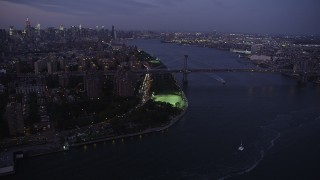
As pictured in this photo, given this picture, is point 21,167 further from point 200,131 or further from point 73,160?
point 200,131

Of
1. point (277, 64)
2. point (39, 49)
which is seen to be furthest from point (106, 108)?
point (39, 49)

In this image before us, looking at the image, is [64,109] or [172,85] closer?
[64,109]

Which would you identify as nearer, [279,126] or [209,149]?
[209,149]

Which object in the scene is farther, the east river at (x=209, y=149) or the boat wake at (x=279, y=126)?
the boat wake at (x=279, y=126)

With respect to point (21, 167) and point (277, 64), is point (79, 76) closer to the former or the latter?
point (21, 167)

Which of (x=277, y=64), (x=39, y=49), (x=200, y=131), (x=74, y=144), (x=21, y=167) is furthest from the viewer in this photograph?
(x=39, y=49)

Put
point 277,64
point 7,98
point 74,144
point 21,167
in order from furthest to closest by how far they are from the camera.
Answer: point 277,64
point 7,98
point 74,144
point 21,167

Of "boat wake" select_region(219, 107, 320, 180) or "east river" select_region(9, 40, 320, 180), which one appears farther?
"boat wake" select_region(219, 107, 320, 180)
